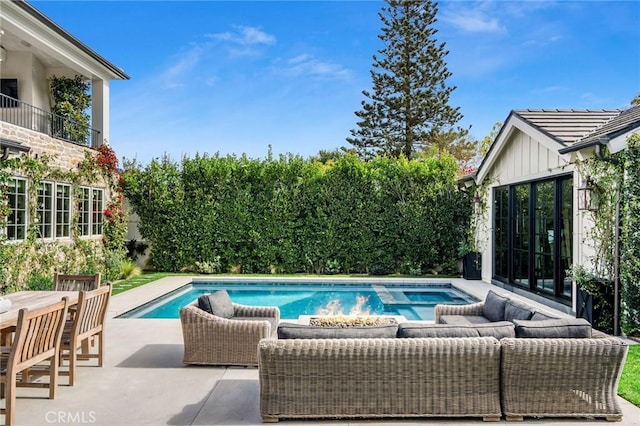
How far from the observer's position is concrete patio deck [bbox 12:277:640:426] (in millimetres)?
4102

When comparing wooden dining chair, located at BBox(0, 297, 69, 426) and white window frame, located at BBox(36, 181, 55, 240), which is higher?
white window frame, located at BBox(36, 181, 55, 240)

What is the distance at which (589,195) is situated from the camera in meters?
7.80

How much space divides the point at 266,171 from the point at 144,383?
10366 mm

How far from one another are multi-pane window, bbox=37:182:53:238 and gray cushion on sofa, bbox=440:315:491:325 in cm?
914

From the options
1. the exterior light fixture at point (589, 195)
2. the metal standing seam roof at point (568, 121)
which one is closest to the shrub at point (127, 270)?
the metal standing seam roof at point (568, 121)

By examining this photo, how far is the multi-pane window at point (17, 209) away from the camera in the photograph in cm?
1007

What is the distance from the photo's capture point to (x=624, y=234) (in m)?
7.21

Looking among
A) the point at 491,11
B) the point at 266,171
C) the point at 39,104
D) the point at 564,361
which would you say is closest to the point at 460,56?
the point at 491,11

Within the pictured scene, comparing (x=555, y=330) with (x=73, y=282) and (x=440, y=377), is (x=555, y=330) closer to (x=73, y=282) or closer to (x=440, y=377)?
(x=440, y=377)

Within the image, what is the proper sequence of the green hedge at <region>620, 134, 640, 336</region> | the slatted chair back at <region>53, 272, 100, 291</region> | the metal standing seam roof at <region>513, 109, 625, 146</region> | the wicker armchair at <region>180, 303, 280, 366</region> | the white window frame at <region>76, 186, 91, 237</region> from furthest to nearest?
the white window frame at <region>76, 186, 91, 237</region> → the metal standing seam roof at <region>513, 109, 625, 146</region> → the green hedge at <region>620, 134, 640, 336</region> → the slatted chair back at <region>53, 272, 100, 291</region> → the wicker armchair at <region>180, 303, 280, 366</region>

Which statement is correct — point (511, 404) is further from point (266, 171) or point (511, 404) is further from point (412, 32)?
point (412, 32)

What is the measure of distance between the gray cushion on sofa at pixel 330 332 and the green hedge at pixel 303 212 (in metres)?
10.5

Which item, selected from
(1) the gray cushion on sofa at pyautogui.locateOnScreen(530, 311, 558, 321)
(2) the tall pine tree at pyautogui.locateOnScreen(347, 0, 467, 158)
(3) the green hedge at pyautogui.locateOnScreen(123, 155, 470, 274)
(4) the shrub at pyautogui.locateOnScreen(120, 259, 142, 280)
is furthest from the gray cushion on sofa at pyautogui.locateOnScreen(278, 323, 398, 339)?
(2) the tall pine tree at pyautogui.locateOnScreen(347, 0, 467, 158)

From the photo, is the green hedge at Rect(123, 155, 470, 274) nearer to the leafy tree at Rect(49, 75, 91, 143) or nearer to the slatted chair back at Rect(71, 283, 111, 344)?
the leafy tree at Rect(49, 75, 91, 143)
